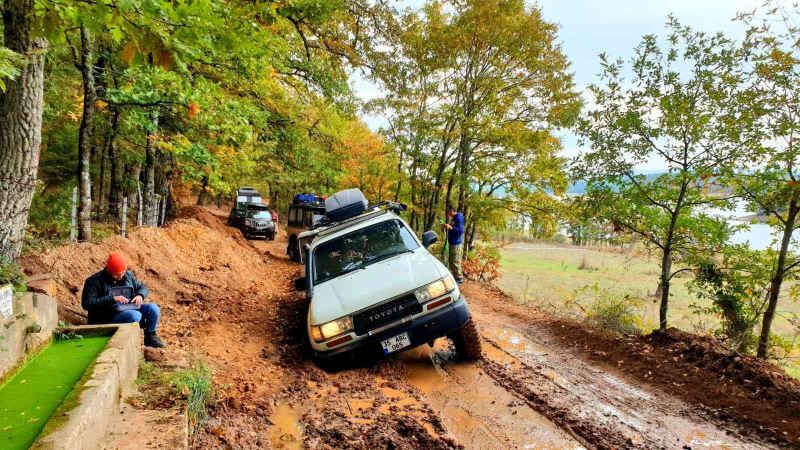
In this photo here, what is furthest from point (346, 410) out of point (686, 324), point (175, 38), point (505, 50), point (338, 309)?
point (686, 324)

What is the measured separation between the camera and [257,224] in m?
22.2

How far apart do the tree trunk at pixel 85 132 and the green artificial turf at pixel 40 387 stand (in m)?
5.38

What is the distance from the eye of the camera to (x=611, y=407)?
4.63m

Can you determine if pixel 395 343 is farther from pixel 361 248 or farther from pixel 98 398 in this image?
pixel 98 398

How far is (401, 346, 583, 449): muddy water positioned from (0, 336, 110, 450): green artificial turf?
312 centimetres

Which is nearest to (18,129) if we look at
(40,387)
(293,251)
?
(40,387)

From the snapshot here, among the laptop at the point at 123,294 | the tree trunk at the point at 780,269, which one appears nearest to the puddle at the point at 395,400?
the laptop at the point at 123,294

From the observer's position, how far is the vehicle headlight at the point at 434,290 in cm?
504

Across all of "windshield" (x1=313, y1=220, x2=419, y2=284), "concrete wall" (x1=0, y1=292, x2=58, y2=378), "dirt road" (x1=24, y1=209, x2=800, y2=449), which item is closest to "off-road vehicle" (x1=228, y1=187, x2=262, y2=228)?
"dirt road" (x1=24, y1=209, x2=800, y2=449)

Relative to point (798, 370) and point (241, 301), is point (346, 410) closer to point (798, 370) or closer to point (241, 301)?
point (241, 301)

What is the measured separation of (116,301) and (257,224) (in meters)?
17.7

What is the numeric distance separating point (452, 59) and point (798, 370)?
12440mm

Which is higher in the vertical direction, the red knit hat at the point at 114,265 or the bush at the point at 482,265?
the red knit hat at the point at 114,265

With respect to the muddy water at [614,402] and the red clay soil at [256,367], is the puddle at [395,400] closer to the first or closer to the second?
the red clay soil at [256,367]
